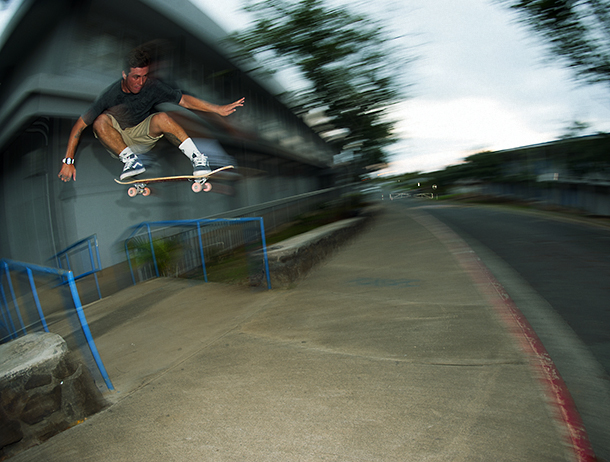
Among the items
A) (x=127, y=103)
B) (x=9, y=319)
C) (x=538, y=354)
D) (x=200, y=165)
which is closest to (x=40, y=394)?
(x=200, y=165)

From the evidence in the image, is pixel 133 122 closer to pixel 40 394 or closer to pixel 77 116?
pixel 77 116

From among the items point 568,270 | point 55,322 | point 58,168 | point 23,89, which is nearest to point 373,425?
point 58,168

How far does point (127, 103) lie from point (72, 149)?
76cm

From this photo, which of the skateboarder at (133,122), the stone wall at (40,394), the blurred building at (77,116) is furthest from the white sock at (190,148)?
the stone wall at (40,394)

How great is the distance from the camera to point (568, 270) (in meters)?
6.11

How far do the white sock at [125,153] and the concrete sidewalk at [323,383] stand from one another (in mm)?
2176

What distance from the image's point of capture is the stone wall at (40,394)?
8.72 ft

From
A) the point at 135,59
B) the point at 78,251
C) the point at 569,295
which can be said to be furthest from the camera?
the point at 569,295

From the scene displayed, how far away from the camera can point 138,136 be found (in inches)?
167

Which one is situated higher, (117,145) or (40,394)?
(117,145)

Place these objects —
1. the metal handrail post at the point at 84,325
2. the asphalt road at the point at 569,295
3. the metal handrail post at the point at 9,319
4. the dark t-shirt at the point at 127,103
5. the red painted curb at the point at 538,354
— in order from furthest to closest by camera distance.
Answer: the metal handrail post at the point at 9,319 → the dark t-shirt at the point at 127,103 → the metal handrail post at the point at 84,325 → the asphalt road at the point at 569,295 → the red painted curb at the point at 538,354

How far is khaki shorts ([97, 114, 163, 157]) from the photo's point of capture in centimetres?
418

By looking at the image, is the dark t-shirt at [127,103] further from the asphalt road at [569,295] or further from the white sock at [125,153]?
Answer: the asphalt road at [569,295]

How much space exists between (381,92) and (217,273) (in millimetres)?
8225
